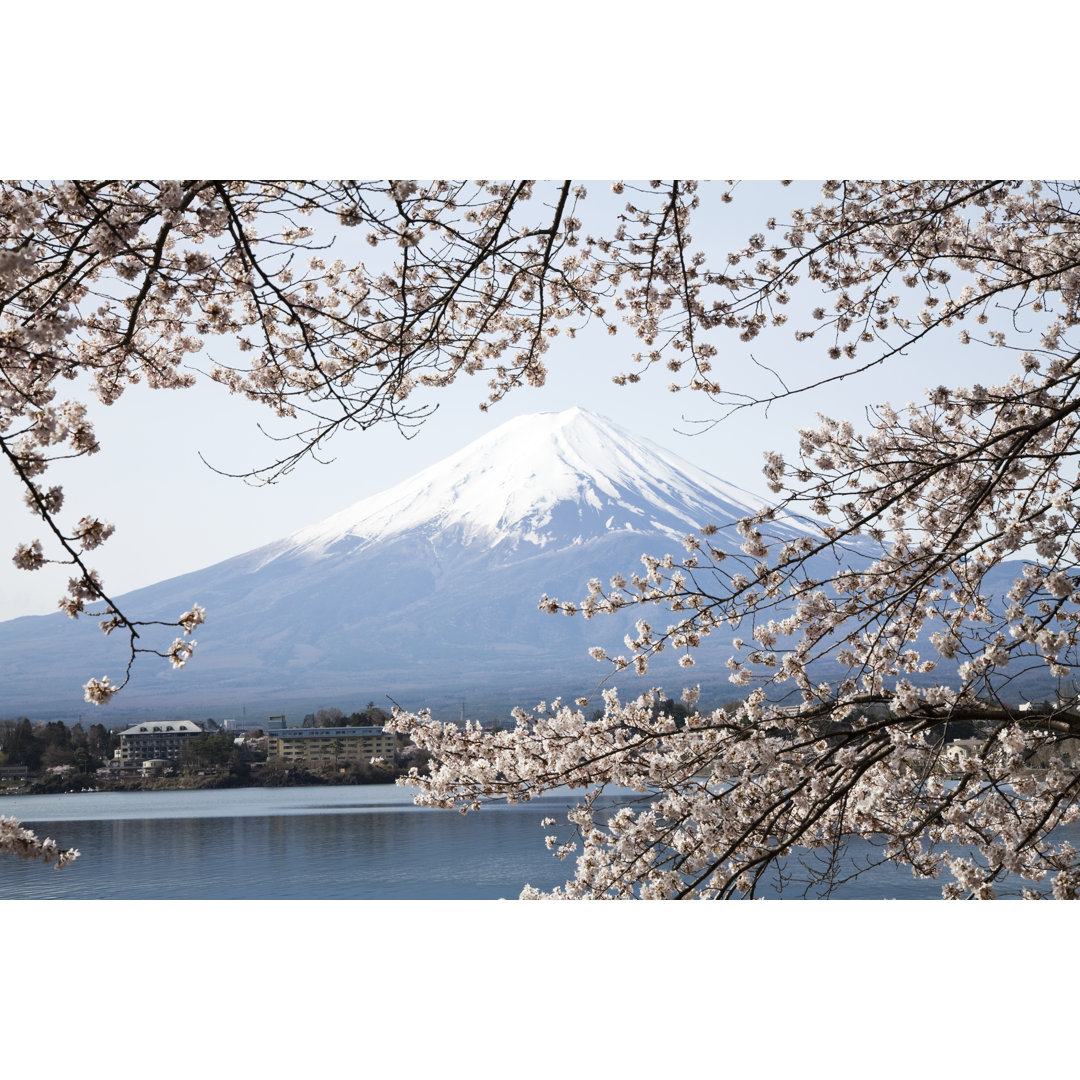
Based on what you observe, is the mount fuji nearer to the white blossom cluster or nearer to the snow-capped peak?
the snow-capped peak

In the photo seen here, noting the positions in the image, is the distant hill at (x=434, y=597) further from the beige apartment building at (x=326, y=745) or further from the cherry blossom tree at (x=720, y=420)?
the cherry blossom tree at (x=720, y=420)

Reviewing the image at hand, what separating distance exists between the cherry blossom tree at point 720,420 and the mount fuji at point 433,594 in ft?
97.7

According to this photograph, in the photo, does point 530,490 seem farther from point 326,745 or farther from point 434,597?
point 326,745

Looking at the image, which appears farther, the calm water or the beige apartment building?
the beige apartment building

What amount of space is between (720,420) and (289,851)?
59.6 feet

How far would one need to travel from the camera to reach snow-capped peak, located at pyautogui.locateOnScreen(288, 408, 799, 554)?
1951 inches

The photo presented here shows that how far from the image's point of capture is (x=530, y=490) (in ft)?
182

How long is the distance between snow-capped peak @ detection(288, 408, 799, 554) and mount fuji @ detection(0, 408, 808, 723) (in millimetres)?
108

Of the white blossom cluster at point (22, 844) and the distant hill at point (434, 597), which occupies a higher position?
the white blossom cluster at point (22, 844)

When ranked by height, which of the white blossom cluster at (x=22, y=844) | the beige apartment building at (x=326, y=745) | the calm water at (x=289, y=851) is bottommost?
the calm water at (x=289, y=851)

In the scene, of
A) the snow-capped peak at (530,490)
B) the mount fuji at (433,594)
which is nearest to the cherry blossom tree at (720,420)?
the mount fuji at (433,594)

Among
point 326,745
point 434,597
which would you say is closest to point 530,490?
point 434,597

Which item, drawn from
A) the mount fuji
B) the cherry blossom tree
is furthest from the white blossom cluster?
the mount fuji

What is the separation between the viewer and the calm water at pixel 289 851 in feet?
43.0
